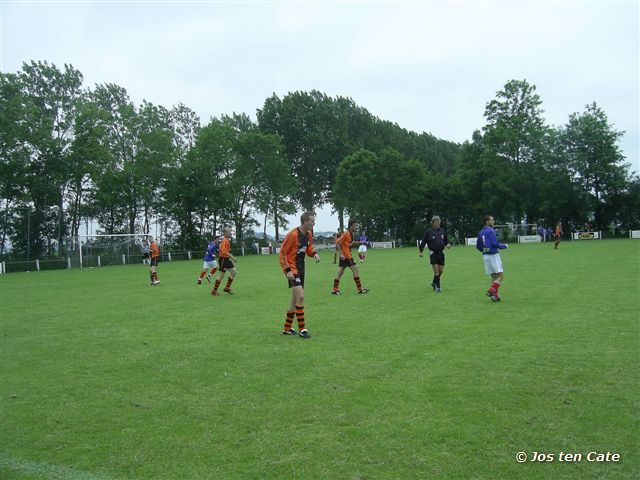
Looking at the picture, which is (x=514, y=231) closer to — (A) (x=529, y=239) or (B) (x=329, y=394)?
(A) (x=529, y=239)

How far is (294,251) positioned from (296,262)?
0.24 meters

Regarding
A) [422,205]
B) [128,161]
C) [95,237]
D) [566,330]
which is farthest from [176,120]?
[566,330]

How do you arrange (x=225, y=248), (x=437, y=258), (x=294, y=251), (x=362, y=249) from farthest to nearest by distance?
(x=362, y=249) < (x=225, y=248) < (x=437, y=258) < (x=294, y=251)

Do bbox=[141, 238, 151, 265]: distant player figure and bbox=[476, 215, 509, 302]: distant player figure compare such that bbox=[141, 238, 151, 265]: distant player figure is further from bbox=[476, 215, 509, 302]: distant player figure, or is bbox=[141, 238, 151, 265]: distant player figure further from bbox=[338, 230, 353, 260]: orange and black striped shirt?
bbox=[476, 215, 509, 302]: distant player figure

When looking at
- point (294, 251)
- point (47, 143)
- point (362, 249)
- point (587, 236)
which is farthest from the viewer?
point (587, 236)

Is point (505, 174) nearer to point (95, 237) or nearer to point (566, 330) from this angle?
point (95, 237)

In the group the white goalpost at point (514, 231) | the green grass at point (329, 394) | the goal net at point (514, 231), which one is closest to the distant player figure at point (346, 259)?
the green grass at point (329, 394)

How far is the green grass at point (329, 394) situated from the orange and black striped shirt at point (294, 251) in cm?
116

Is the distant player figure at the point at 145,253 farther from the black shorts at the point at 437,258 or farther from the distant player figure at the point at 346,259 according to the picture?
the black shorts at the point at 437,258

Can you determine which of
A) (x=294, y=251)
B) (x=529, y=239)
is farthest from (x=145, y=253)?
(x=529, y=239)

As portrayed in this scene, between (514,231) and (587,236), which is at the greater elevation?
(514,231)

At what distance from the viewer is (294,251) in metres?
8.96

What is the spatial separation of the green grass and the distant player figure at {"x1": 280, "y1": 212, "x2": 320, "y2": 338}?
0.42m

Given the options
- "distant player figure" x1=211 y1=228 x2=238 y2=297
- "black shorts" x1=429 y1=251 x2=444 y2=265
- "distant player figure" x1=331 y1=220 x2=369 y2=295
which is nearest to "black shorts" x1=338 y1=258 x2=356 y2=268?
"distant player figure" x1=331 y1=220 x2=369 y2=295
